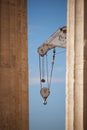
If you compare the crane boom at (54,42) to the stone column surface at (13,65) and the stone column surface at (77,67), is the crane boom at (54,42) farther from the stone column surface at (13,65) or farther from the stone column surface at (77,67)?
the stone column surface at (77,67)

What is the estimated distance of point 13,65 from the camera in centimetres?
715

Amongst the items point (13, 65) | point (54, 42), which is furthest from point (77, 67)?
point (54, 42)

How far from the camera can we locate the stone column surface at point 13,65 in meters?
7.08

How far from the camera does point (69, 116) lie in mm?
3535

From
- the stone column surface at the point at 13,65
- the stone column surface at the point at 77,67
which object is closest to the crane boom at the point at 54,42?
the stone column surface at the point at 13,65

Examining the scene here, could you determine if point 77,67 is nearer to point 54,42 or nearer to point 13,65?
point 13,65

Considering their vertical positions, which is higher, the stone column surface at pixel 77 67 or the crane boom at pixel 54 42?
the crane boom at pixel 54 42

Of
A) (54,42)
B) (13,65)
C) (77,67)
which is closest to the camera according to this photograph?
(77,67)

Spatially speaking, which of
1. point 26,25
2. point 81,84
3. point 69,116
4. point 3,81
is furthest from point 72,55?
point 26,25

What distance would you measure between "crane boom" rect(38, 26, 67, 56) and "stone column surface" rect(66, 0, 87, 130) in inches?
218

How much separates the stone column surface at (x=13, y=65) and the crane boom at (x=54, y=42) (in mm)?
2031

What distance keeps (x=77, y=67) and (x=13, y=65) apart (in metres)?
3.97

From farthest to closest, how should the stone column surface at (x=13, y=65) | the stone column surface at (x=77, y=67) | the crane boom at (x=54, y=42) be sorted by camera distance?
the crane boom at (x=54, y=42)
the stone column surface at (x=13, y=65)
the stone column surface at (x=77, y=67)

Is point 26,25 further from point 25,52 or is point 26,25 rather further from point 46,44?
point 46,44
